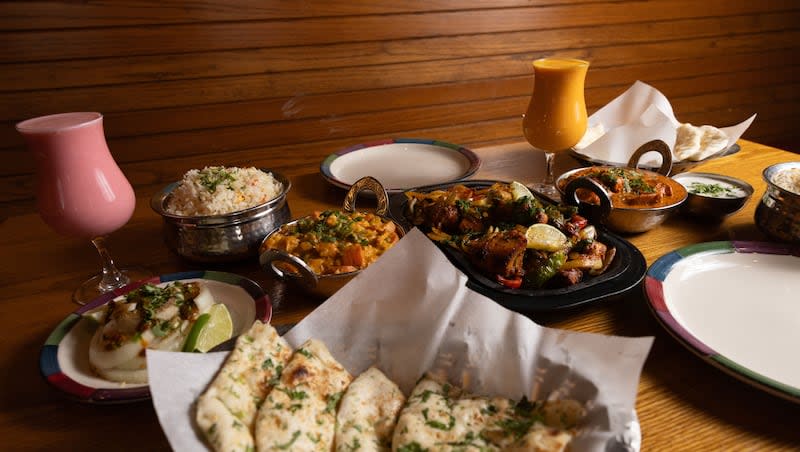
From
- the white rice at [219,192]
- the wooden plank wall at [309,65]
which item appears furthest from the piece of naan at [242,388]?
the wooden plank wall at [309,65]

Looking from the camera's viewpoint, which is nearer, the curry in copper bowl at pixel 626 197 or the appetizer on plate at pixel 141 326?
the appetizer on plate at pixel 141 326

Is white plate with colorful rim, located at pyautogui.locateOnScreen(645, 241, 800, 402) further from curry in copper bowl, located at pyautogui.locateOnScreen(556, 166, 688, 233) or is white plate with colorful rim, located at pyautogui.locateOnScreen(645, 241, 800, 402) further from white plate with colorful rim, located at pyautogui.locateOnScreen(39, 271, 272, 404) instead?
white plate with colorful rim, located at pyautogui.locateOnScreen(39, 271, 272, 404)

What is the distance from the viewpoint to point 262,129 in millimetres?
3516

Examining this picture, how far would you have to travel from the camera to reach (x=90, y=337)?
4.14 ft

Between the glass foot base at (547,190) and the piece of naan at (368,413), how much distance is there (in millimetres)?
1242

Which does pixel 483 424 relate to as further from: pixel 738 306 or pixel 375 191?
pixel 375 191

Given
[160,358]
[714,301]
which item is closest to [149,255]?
[160,358]

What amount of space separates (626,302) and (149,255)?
157 centimetres

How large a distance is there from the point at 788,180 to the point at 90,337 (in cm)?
216

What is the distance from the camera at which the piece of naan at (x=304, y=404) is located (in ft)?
2.90

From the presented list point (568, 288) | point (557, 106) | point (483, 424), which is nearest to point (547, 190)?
point (557, 106)

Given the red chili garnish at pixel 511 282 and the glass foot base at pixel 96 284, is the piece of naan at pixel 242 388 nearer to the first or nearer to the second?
the red chili garnish at pixel 511 282

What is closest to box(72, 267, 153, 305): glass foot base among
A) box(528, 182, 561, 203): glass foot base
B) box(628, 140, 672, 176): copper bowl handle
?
box(528, 182, 561, 203): glass foot base

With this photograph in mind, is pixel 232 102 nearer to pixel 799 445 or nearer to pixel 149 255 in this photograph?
pixel 149 255
